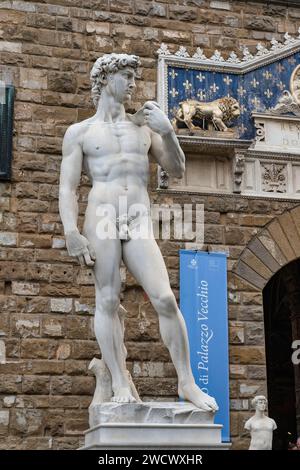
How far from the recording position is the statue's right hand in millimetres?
6039

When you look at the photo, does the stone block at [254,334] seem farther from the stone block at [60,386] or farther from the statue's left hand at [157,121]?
the statue's left hand at [157,121]

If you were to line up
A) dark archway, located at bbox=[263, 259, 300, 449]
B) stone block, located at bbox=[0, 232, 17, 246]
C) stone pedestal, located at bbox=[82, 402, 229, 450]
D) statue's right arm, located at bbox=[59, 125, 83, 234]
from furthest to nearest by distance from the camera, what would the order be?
dark archway, located at bbox=[263, 259, 300, 449] → stone block, located at bbox=[0, 232, 17, 246] → statue's right arm, located at bbox=[59, 125, 83, 234] → stone pedestal, located at bbox=[82, 402, 229, 450]

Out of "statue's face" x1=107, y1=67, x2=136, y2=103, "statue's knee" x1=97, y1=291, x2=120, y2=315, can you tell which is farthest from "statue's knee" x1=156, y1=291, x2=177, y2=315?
"statue's face" x1=107, y1=67, x2=136, y2=103

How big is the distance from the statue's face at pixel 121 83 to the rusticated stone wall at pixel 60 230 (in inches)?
115

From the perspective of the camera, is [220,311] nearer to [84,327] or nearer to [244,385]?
[244,385]

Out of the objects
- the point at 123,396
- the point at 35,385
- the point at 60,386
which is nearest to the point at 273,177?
the point at 60,386

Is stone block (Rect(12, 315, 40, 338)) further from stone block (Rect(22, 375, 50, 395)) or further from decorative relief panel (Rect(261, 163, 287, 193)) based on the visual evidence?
decorative relief panel (Rect(261, 163, 287, 193))

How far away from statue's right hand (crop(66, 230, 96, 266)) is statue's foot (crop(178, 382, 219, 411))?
1.08 metres

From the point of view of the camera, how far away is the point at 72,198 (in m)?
6.29

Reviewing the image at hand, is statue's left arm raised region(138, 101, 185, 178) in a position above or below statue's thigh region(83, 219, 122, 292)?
above

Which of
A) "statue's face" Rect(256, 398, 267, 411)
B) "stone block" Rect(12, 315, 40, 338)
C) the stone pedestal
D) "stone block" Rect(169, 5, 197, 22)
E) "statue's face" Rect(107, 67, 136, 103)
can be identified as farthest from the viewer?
"stone block" Rect(169, 5, 197, 22)

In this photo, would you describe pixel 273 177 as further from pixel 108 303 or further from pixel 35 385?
pixel 108 303

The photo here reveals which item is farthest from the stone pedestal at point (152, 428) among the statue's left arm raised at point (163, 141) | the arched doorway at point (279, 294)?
the arched doorway at point (279, 294)

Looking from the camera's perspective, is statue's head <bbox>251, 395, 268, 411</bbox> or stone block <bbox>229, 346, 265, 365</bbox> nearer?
statue's head <bbox>251, 395, 268, 411</bbox>
